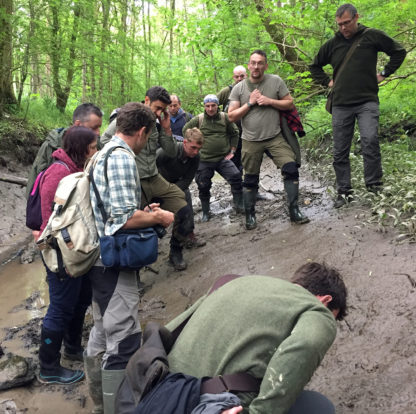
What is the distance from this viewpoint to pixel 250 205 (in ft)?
20.1

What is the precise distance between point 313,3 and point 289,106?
4.21 metres

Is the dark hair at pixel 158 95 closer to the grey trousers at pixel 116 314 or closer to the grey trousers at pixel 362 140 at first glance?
the grey trousers at pixel 116 314

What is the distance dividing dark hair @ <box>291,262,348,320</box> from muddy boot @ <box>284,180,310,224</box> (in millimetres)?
3497

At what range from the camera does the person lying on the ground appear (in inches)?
68.9

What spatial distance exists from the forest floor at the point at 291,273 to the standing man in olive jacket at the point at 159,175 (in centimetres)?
64

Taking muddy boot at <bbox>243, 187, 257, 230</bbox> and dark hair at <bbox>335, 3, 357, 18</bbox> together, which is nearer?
dark hair at <bbox>335, 3, 357, 18</bbox>

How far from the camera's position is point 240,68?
305 inches

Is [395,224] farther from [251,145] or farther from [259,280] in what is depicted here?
[259,280]

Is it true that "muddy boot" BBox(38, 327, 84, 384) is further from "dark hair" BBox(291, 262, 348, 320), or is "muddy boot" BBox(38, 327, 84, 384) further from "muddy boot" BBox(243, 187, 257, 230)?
"muddy boot" BBox(243, 187, 257, 230)

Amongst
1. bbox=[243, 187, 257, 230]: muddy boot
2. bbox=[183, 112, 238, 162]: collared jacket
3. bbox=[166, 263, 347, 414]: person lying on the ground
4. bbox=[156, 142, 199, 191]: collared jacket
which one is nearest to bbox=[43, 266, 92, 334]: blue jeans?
bbox=[166, 263, 347, 414]: person lying on the ground

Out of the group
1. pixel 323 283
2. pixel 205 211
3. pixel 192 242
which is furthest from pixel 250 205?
pixel 323 283

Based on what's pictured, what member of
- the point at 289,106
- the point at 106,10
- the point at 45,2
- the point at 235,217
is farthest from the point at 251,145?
the point at 106,10

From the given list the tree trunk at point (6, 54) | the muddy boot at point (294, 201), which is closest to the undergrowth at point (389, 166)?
the muddy boot at point (294, 201)

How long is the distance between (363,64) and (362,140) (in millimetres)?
968
